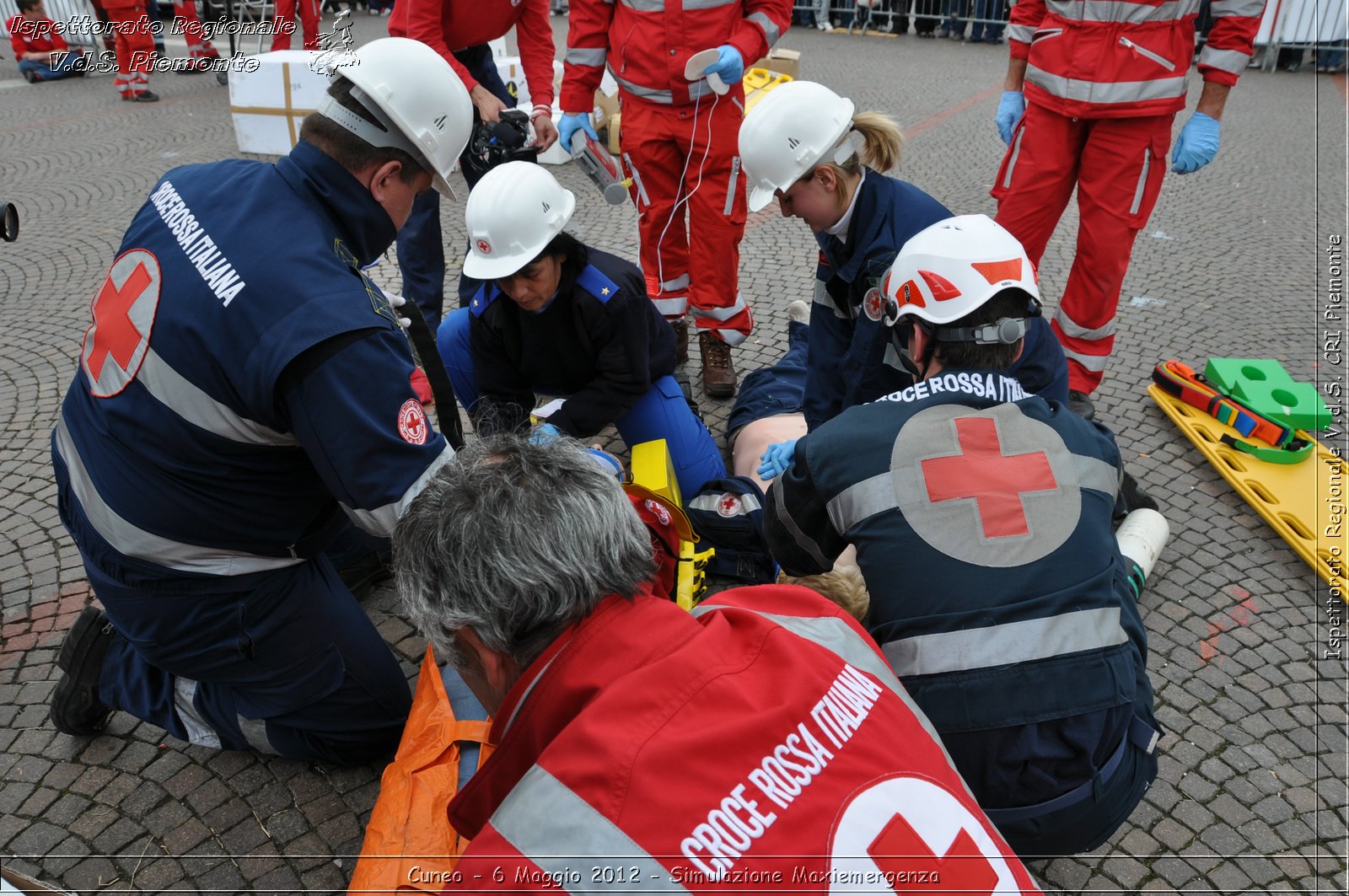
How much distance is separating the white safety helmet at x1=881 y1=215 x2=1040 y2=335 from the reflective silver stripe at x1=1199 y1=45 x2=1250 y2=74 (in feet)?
7.11

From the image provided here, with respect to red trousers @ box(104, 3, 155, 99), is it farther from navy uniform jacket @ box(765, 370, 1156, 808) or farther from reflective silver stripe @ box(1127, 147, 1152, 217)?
navy uniform jacket @ box(765, 370, 1156, 808)

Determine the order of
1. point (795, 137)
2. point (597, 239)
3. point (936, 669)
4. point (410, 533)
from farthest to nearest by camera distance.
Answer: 1. point (597, 239)
2. point (795, 137)
3. point (936, 669)
4. point (410, 533)

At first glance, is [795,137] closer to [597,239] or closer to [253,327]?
[253,327]

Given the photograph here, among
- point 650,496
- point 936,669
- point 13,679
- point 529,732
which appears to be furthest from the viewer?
point 13,679

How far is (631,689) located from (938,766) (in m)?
0.44

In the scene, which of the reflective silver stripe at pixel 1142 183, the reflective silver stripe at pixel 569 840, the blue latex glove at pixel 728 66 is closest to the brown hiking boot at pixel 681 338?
the blue latex glove at pixel 728 66

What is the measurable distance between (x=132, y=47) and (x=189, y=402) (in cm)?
1063

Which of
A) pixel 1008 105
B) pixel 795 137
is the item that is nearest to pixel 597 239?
pixel 1008 105

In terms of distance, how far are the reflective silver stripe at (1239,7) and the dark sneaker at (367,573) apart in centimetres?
382

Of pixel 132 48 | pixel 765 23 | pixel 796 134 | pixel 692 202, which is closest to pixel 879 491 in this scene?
pixel 796 134

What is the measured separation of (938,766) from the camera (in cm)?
125

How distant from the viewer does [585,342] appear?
3340 millimetres

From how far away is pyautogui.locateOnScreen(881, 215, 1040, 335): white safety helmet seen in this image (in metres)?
2.13

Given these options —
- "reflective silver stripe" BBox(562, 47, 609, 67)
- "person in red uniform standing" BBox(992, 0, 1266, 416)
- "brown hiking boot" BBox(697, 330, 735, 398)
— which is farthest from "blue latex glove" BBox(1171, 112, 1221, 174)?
"reflective silver stripe" BBox(562, 47, 609, 67)
